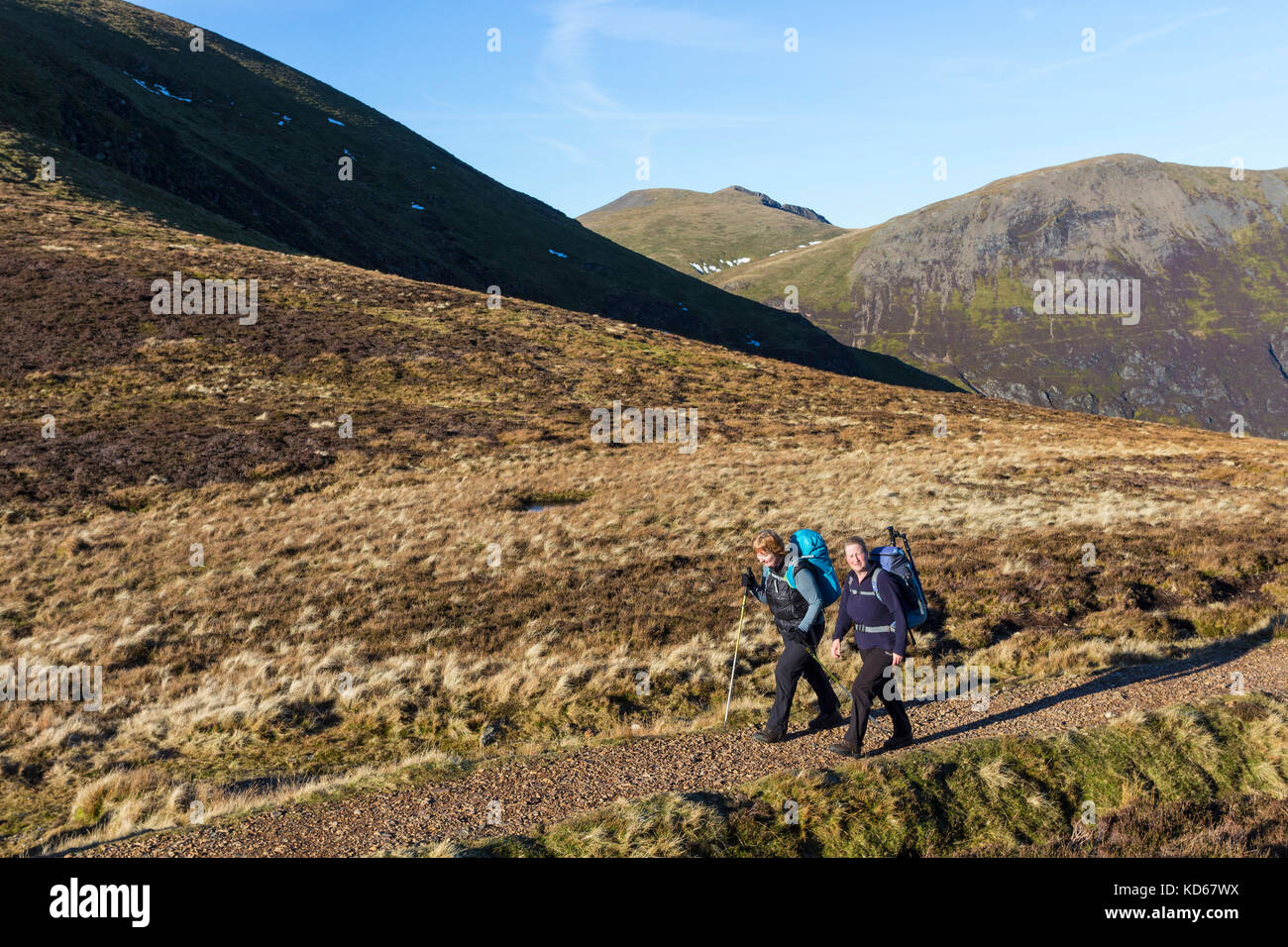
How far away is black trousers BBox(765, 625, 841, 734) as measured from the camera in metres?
8.98

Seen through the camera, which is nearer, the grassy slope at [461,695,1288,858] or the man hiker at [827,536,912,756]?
the grassy slope at [461,695,1288,858]

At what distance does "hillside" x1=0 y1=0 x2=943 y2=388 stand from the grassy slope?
52187mm

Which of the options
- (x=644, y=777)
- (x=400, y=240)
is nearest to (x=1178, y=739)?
(x=644, y=777)

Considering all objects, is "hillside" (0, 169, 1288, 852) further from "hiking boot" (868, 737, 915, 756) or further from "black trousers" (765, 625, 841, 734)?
"hiking boot" (868, 737, 915, 756)

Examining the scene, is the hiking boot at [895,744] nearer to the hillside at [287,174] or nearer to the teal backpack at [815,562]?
the teal backpack at [815,562]

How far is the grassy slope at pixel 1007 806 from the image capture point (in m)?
7.20

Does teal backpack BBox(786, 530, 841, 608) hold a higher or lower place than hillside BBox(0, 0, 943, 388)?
lower

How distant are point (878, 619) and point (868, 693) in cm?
95

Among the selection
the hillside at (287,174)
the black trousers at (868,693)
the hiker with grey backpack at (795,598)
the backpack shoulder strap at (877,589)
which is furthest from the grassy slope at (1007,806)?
the hillside at (287,174)

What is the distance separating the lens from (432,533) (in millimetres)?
21359

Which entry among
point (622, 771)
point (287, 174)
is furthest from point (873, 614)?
point (287, 174)

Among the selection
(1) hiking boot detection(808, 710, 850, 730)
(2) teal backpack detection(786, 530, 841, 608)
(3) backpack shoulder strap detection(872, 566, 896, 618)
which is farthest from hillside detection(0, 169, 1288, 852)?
(3) backpack shoulder strap detection(872, 566, 896, 618)

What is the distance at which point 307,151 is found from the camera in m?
95.8
